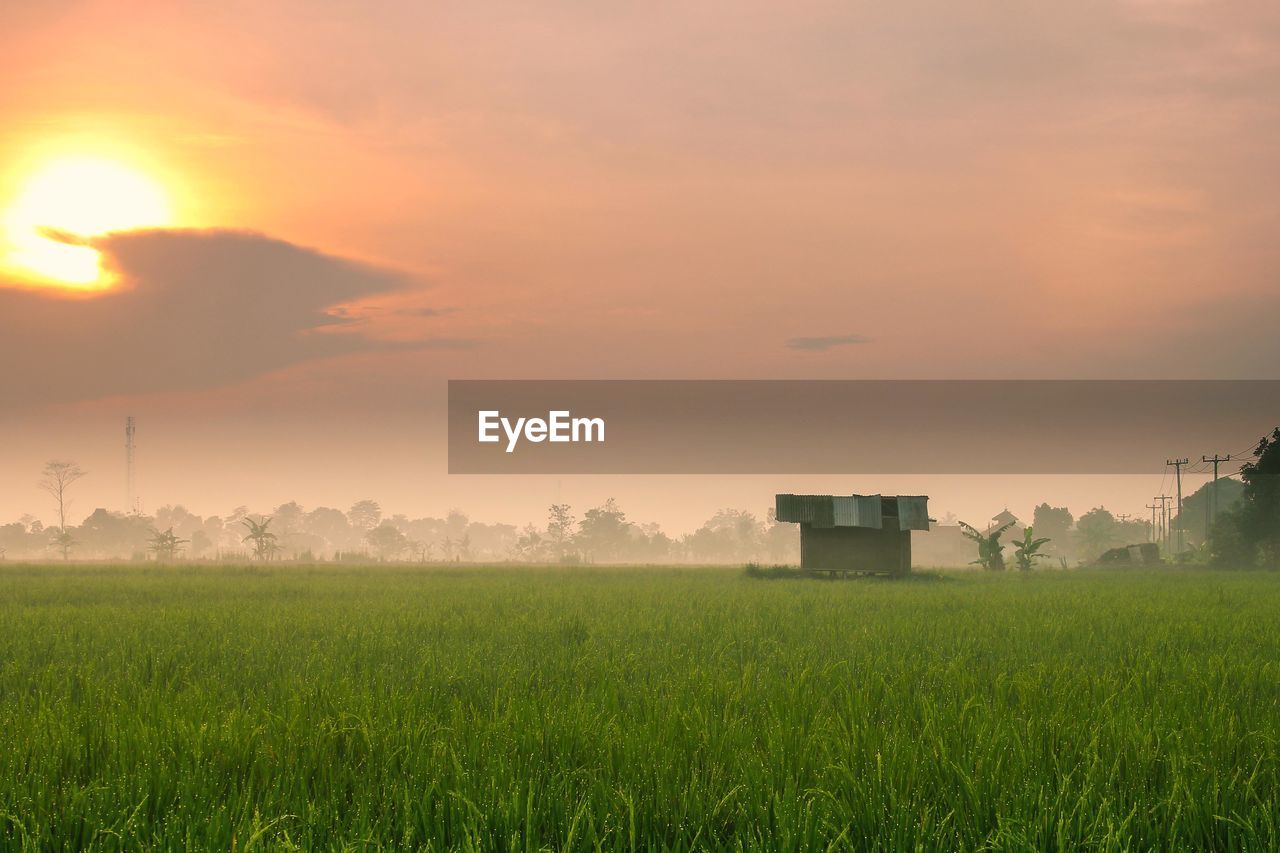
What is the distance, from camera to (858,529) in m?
33.6

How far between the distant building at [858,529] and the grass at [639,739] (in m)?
19.9

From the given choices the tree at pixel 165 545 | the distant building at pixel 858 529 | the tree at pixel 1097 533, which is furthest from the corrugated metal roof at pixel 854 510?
the tree at pixel 1097 533

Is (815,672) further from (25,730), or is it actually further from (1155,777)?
(25,730)

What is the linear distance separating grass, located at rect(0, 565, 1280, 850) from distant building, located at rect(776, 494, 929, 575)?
65.4ft

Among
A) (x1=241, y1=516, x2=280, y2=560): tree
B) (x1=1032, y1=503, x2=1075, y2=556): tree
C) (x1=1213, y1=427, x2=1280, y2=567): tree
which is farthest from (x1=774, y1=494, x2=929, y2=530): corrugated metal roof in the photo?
(x1=1032, y1=503, x2=1075, y2=556): tree

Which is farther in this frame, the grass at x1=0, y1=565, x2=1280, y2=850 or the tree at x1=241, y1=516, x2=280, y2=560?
the tree at x1=241, y1=516, x2=280, y2=560

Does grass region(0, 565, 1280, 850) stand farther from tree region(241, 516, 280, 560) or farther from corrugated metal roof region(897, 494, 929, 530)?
tree region(241, 516, 280, 560)

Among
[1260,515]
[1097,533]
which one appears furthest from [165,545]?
[1097,533]

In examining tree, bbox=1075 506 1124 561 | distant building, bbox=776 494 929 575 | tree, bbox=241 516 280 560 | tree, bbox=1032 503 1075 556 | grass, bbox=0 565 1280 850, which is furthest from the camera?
tree, bbox=1032 503 1075 556

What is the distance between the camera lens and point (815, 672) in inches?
351

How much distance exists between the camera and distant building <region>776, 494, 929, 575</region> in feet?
109

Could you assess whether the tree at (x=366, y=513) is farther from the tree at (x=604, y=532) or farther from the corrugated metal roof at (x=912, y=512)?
the corrugated metal roof at (x=912, y=512)

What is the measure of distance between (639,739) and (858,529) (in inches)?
1157

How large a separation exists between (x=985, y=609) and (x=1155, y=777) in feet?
43.0
